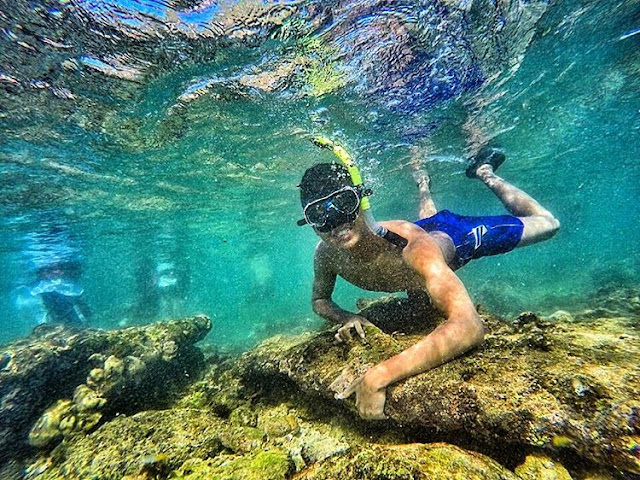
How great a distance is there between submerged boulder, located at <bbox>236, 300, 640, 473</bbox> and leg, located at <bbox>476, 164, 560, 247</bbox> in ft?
9.47

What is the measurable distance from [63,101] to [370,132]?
34.6ft

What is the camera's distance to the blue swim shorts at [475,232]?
5352mm

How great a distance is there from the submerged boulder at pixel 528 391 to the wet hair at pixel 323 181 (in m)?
2.14

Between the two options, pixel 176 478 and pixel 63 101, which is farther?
pixel 63 101

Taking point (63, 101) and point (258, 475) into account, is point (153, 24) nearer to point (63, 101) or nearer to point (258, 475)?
point (63, 101)

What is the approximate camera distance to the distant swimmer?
3.00 metres

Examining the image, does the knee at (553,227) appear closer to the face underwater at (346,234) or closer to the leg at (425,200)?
the leg at (425,200)

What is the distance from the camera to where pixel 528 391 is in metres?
2.58

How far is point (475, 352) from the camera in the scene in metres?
3.30

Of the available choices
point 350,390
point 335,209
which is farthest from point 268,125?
point 350,390

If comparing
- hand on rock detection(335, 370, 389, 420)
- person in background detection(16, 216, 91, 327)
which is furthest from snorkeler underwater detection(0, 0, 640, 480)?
person in background detection(16, 216, 91, 327)

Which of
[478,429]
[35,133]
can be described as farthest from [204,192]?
[478,429]

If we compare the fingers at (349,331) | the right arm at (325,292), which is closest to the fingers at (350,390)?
the fingers at (349,331)

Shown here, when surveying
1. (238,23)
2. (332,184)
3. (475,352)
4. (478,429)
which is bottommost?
(478,429)
